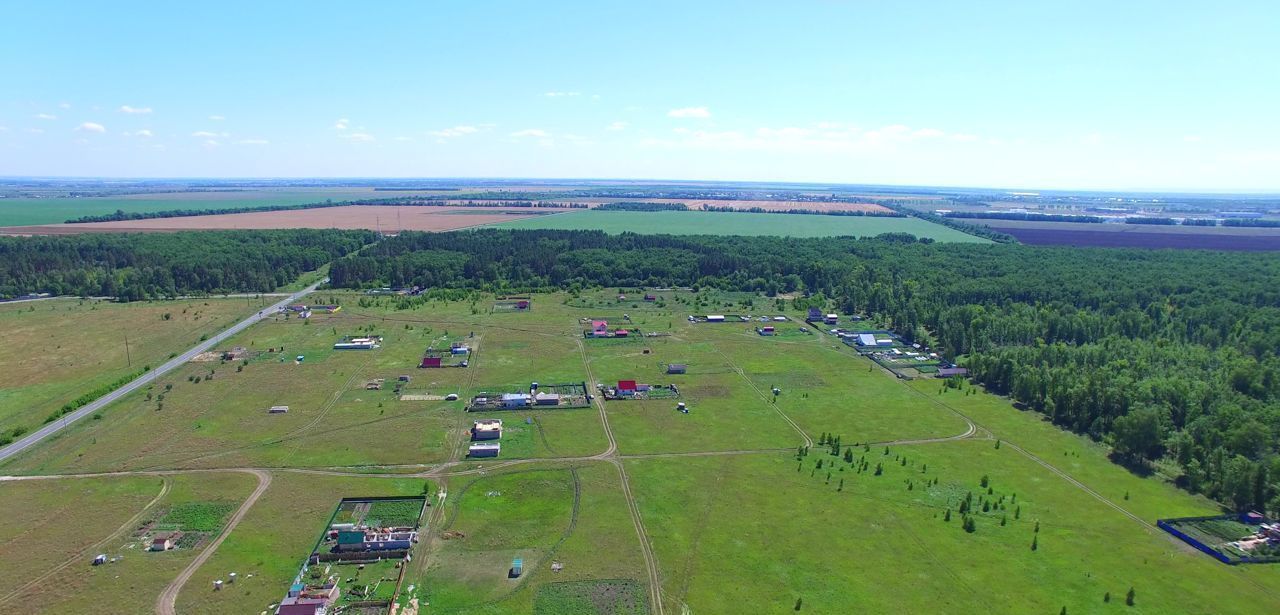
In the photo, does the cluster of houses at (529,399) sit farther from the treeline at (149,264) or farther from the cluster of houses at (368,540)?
the treeline at (149,264)

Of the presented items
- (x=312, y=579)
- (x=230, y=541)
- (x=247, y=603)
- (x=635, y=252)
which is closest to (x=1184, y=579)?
(x=312, y=579)

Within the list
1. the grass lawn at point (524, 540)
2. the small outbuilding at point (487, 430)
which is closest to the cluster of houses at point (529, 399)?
the small outbuilding at point (487, 430)

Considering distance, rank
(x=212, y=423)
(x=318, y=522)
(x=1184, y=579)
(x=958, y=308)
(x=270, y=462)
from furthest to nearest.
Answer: (x=958, y=308), (x=212, y=423), (x=270, y=462), (x=318, y=522), (x=1184, y=579)

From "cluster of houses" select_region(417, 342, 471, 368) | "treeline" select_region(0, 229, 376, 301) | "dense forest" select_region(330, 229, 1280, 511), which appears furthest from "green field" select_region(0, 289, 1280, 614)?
"treeline" select_region(0, 229, 376, 301)

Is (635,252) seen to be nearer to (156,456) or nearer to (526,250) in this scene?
(526,250)

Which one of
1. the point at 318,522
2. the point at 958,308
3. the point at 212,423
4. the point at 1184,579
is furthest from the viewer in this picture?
the point at 958,308
